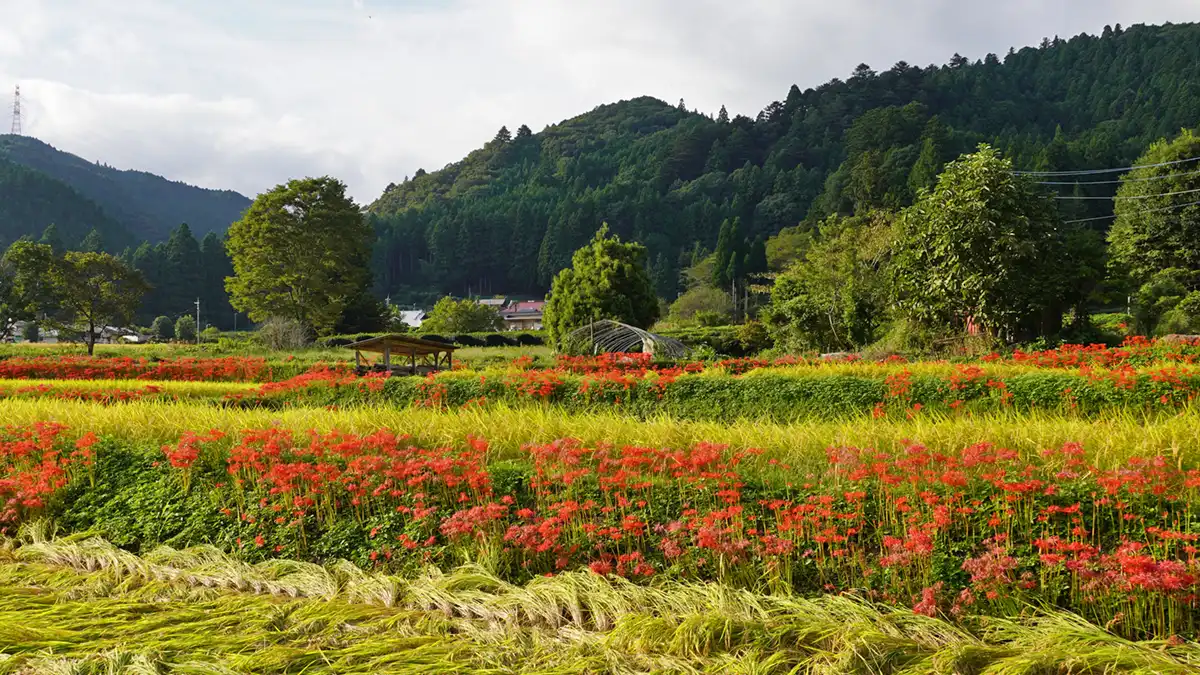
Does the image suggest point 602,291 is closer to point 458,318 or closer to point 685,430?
point 685,430

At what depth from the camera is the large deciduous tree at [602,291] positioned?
2820cm

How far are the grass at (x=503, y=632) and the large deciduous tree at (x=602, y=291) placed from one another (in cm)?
2316

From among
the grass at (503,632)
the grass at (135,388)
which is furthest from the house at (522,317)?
the grass at (503,632)

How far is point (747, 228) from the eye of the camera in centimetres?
8719

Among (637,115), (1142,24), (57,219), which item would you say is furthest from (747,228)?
(57,219)

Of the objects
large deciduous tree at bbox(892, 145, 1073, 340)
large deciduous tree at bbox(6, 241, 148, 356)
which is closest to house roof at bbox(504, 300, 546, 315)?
large deciduous tree at bbox(6, 241, 148, 356)

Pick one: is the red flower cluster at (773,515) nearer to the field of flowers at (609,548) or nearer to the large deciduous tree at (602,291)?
the field of flowers at (609,548)

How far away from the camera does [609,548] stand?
15.7ft

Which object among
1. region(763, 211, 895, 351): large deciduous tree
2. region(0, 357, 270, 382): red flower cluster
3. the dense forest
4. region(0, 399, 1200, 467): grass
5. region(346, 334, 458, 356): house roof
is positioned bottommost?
region(0, 357, 270, 382): red flower cluster

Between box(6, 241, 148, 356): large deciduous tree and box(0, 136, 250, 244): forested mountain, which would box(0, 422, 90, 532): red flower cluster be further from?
box(0, 136, 250, 244): forested mountain

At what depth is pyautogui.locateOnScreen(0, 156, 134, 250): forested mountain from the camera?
105 meters

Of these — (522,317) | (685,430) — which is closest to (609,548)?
(685,430)

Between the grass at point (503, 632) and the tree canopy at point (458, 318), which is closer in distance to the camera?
the grass at point (503, 632)

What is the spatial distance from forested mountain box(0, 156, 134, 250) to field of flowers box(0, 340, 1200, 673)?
11595 centimetres
